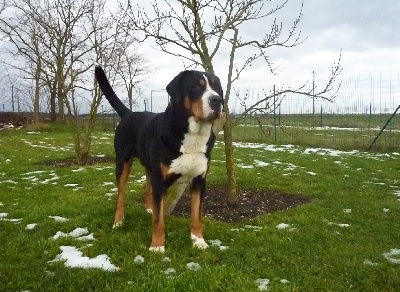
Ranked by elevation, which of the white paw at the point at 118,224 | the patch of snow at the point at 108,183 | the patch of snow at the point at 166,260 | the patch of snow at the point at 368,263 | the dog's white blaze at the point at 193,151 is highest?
the dog's white blaze at the point at 193,151

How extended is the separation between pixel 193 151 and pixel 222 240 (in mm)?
1096

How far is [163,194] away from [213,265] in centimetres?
89

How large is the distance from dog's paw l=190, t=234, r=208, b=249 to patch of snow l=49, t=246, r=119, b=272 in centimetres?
88

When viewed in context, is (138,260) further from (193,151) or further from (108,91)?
(108,91)

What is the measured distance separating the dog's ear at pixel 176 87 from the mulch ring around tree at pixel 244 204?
6.98 feet

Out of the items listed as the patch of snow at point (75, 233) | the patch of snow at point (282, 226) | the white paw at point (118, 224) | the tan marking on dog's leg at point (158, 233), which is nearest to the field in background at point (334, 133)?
the patch of snow at point (282, 226)

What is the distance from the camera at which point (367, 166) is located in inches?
397

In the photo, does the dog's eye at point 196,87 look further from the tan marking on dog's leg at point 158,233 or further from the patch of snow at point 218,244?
the patch of snow at point 218,244

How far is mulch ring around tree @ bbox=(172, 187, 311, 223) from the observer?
227 inches

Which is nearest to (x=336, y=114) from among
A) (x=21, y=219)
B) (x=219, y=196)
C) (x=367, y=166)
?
(x=367, y=166)

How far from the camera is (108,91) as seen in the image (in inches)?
214

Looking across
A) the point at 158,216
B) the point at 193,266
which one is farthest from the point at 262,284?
the point at 158,216

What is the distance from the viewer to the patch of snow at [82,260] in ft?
12.2

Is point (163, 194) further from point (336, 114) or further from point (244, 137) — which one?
point (336, 114)
